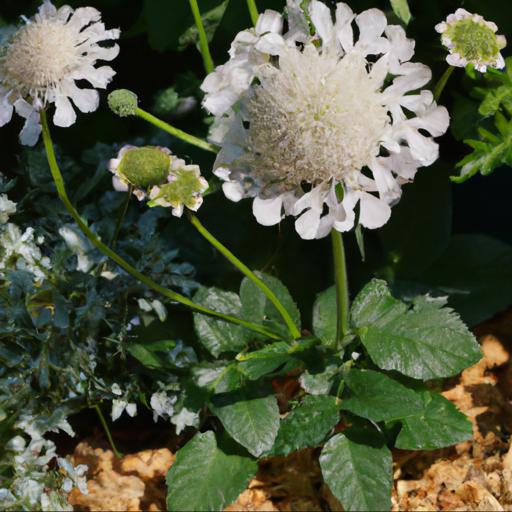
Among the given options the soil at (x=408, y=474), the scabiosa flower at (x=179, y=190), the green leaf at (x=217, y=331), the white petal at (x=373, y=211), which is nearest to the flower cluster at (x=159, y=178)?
the scabiosa flower at (x=179, y=190)

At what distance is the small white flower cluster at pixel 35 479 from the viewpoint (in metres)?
1.46

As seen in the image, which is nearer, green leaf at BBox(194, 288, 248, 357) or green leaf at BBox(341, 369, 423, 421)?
green leaf at BBox(341, 369, 423, 421)

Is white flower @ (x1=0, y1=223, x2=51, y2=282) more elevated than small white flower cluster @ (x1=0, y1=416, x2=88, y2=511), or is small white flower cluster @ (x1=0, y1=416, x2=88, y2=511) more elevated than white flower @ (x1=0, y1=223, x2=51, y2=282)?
white flower @ (x1=0, y1=223, x2=51, y2=282)

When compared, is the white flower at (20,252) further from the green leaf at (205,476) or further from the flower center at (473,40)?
the flower center at (473,40)

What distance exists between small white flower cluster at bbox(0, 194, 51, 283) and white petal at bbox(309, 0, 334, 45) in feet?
2.20

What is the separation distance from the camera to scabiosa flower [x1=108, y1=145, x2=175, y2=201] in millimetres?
1138

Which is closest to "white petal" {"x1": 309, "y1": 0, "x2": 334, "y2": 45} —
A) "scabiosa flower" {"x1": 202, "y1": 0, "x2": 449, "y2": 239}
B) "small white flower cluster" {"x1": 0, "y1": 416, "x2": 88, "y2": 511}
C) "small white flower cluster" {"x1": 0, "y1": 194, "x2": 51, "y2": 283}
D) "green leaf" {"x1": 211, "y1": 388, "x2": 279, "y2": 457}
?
"scabiosa flower" {"x1": 202, "y1": 0, "x2": 449, "y2": 239}

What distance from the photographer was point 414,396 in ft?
4.34

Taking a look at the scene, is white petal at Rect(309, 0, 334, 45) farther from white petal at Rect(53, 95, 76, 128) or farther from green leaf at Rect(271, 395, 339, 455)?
green leaf at Rect(271, 395, 339, 455)

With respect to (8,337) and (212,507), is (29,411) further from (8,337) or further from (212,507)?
(212,507)

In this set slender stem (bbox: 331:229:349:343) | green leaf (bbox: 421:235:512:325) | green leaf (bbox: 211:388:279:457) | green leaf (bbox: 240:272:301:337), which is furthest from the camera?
green leaf (bbox: 421:235:512:325)

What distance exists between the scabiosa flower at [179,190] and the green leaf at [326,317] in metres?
0.37

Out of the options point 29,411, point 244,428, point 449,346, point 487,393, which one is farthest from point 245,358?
point 487,393

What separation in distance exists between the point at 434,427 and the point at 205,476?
366 mm
